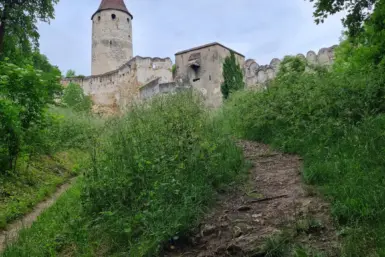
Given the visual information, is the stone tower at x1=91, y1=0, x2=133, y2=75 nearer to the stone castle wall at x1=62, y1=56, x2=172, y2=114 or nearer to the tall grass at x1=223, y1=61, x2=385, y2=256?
the stone castle wall at x1=62, y1=56, x2=172, y2=114

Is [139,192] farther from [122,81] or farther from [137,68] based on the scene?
[122,81]

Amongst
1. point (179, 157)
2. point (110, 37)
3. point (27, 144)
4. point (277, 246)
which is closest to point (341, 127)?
point (179, 157)

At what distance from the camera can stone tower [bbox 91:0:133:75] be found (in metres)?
39.4

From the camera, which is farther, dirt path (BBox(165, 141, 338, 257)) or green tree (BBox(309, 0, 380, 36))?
green tree (BBox(309, 0, 380, 36))

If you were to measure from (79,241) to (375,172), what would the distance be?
347cm

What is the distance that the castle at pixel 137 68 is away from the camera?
25.9 meters

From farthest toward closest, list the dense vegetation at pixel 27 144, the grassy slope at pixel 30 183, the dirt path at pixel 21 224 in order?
the dense vegetation at pixel 27 144 < the grassy slope at pixel 30 183 < the dirt path at pixel 21 224

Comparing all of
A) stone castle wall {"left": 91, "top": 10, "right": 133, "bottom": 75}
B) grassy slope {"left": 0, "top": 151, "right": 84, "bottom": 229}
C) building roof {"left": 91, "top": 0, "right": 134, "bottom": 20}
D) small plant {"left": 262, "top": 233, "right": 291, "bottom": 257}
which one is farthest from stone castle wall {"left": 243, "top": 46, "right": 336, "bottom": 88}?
building roof {"left": 91, "top": 0, "right": 134, "bottom": 20}

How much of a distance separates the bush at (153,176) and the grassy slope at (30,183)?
151 cm

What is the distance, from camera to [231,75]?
24.9 meters

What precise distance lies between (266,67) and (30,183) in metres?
19.2

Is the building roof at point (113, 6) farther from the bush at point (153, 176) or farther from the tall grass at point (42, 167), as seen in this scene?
the bush at point (153, 176)

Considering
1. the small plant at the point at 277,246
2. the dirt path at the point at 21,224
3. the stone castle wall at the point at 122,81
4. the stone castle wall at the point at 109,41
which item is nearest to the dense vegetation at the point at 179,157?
the dirt path at the point at 21,224

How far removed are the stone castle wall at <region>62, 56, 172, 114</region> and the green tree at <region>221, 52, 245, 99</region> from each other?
621cm
